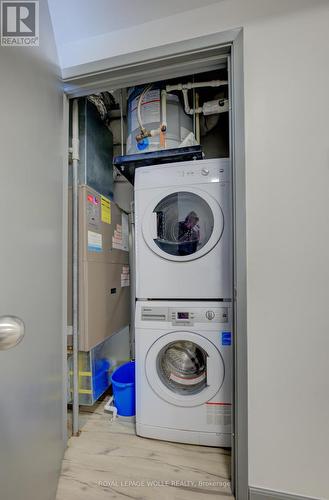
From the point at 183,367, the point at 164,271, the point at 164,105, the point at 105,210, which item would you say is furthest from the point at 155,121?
the point at 183,367

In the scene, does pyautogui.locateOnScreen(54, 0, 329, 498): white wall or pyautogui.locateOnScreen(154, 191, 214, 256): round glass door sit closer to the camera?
pyautogui.locateOnScreen(54, 0, 329, 498): white wall

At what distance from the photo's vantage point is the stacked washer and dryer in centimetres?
129

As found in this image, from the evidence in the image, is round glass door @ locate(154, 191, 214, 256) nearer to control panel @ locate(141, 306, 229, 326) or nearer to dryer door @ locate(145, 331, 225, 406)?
control panel @ locate(141, 306, 229, 326)

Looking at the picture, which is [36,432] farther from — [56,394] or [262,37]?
[262,37]

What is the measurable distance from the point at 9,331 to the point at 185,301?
99 centimetres

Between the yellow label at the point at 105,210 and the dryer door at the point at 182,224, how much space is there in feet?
1.20

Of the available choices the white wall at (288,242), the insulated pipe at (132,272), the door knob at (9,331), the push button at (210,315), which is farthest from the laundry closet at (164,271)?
the door knob at (9,331)

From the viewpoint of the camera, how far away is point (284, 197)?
3.26ft

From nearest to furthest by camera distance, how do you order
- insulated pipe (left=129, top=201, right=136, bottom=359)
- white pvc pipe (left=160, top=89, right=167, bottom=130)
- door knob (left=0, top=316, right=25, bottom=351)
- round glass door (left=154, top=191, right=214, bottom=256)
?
door knob (left=0, top=316, right=25, bottom=351), round glass door (left=154, top=191, right=214, bottom=256), white pvc pipe (left=160, top=89, right=167, bottom=130), insulated pipe (left=129, top=201, right=136, bottom=359)

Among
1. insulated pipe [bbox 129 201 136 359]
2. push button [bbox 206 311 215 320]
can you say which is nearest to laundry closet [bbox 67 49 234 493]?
push button [bbox 206 311 215 320]

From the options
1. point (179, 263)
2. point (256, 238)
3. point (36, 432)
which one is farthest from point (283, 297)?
point (36, 432)

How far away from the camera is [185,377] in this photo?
1427 mm

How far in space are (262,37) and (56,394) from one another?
71.0 inches

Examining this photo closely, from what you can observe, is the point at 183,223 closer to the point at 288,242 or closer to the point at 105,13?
the point at 288,242
